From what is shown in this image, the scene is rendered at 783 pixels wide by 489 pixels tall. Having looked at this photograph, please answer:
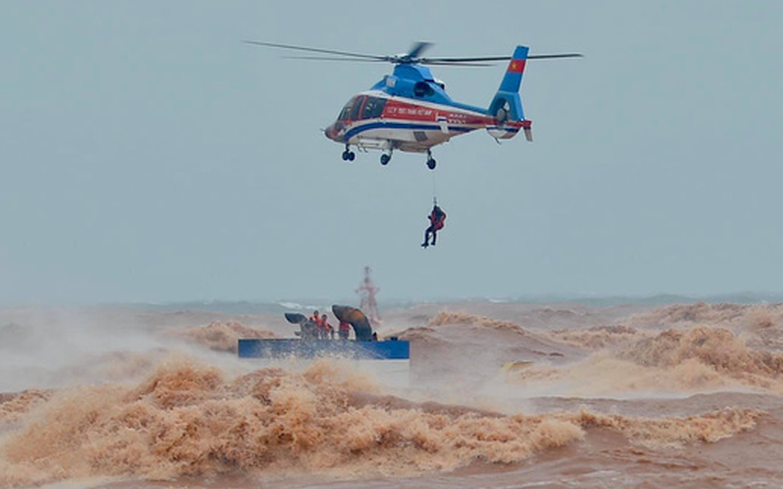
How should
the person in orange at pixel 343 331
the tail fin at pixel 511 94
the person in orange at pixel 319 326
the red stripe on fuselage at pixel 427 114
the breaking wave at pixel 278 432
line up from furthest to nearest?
the person in orange at pixel 343 331
the person in orange at pixel 319 326
the red stripe on fuselage at pixel 427 114
the tail fin at pixel 511 94
the breaking wave at pixel 278 432

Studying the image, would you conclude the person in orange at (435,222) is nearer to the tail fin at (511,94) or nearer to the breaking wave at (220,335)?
the tail fin at (511,94)

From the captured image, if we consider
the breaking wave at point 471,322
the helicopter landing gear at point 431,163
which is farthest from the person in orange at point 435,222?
the breaking wave at point 471,322

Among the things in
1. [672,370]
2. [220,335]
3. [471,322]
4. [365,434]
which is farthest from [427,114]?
[220,335]

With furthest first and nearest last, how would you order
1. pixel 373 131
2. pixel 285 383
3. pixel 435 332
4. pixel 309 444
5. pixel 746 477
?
pixel 435 332, pixel 373 131, pixel 285 383, pixel 309 444, pixel 746 477

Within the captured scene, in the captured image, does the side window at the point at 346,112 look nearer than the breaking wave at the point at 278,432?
No

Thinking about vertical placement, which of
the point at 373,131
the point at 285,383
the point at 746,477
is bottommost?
the point at 746,477

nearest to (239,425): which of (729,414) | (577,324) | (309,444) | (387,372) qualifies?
(309,444)

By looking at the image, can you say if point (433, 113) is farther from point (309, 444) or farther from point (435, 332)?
point (435, 332)
